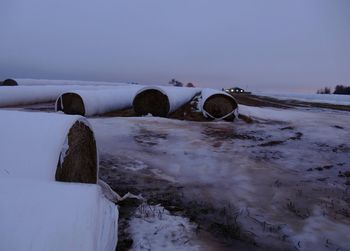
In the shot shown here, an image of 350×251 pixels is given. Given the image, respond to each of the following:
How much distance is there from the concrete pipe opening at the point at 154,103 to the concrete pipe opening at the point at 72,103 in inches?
74.3

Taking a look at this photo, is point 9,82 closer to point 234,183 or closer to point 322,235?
point 234,183

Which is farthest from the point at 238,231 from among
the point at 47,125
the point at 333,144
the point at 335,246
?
the point at 333,144

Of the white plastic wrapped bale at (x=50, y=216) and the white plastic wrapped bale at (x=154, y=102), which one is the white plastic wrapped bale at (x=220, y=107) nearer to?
the white plastic wrapped bale at (x=154, y=102)

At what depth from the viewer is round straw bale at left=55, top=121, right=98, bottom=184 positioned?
344cm

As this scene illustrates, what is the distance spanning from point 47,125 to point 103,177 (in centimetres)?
206

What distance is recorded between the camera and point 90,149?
3871 millimetres

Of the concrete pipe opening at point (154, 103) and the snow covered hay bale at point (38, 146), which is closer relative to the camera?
the snow covered hay bale at point (38, 146)

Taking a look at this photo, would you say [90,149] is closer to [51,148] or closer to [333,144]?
[51,148]

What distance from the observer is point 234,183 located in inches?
195

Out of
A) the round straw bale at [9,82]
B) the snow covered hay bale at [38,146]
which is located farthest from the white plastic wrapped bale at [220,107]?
the round straw bale at [9,82]

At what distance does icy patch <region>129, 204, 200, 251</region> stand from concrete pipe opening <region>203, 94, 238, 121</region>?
8082 millimetres

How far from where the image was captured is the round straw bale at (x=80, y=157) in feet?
11.3

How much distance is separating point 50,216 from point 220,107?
10166mm

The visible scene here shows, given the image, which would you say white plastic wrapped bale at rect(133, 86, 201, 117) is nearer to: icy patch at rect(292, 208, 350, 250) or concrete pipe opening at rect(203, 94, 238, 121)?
concrete pipe opening at rect(203, 94, 238, 121)
